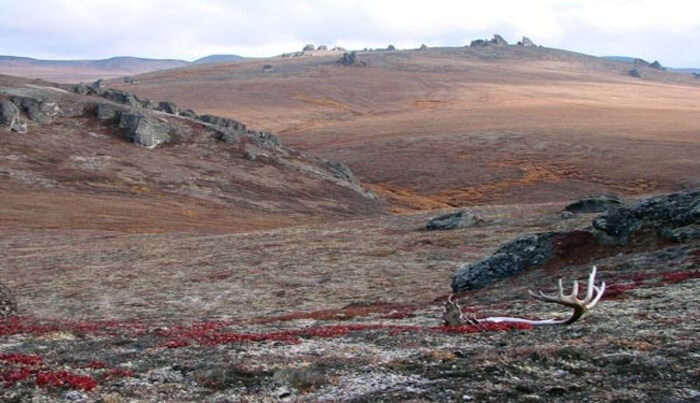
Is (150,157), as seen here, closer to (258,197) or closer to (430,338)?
(258,197)

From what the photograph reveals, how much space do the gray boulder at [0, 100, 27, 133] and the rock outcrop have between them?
80.6 m

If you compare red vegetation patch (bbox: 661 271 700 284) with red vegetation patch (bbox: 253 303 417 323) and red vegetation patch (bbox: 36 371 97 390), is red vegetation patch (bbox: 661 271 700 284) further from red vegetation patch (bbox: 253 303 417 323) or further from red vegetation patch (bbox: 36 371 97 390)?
red vegetation patch (bbox: 36 371 97 390)

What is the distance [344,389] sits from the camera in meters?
14.3

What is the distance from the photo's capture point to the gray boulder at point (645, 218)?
31453 mm


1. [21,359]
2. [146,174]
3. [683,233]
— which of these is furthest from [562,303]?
[146,174]

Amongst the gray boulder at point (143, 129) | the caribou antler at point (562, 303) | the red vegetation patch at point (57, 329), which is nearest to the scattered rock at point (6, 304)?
the red vegetation patch at point (57, 329)

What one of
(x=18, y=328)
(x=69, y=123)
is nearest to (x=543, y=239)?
(x=18, y=328)

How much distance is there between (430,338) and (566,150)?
12360 centimetres

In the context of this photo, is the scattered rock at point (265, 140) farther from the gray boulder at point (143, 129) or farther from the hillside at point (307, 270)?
the gray boulder at point (143, 129)

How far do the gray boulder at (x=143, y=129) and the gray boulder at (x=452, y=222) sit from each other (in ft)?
182

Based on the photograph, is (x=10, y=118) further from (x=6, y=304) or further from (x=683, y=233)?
(x=683, y=233)

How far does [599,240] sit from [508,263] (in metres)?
4.34

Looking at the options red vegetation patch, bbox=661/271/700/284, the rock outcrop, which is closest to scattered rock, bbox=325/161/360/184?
the rock outcrop

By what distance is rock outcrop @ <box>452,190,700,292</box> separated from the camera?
1231 inches
